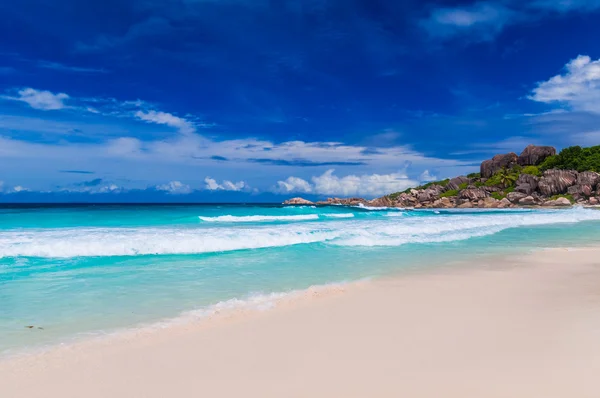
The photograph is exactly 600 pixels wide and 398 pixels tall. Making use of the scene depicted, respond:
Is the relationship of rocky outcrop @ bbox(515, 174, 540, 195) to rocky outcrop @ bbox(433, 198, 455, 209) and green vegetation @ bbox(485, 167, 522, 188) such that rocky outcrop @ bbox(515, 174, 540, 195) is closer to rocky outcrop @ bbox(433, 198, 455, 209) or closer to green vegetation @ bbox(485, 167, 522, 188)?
green vegetation @ bbox(485, 167, 522, 188)

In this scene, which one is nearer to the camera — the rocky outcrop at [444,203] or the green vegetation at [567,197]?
the green vegetation at [567,197]

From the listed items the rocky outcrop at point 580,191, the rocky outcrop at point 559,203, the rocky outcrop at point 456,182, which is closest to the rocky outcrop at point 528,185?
the rocky outcrop at point 580,191

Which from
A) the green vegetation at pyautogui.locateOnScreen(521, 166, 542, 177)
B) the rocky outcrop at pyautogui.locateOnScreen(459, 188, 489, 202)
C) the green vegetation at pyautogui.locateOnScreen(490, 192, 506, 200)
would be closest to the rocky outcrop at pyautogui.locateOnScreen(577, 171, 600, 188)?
the green vegetation at pyautogui.locateOnScreen(521, 166, 542, 177)

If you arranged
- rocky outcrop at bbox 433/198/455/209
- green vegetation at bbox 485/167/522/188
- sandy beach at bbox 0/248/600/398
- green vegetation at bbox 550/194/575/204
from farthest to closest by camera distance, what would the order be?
green vegetation at bbox 485/167/522/188, rocky outcrop at bbox 433/198/455/209, green vegetation at bbox 550/194/575/204, sandy beach at bbox 0/248/600/398

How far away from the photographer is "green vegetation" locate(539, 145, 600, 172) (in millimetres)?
74750

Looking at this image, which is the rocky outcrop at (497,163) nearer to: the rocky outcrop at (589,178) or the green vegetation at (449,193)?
the green vegetation at (449,193)

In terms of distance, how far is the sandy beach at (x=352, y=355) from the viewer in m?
3.37

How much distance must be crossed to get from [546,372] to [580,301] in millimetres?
3587

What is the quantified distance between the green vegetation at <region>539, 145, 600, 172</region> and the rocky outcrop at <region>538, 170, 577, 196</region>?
7.26 metres

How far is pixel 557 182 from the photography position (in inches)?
2726

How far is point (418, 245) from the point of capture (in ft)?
49.0

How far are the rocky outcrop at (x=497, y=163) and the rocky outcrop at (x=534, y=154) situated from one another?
153 centimetres

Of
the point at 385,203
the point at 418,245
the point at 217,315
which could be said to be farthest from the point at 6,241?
the point at 385,203

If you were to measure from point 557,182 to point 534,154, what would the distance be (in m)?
19.6
